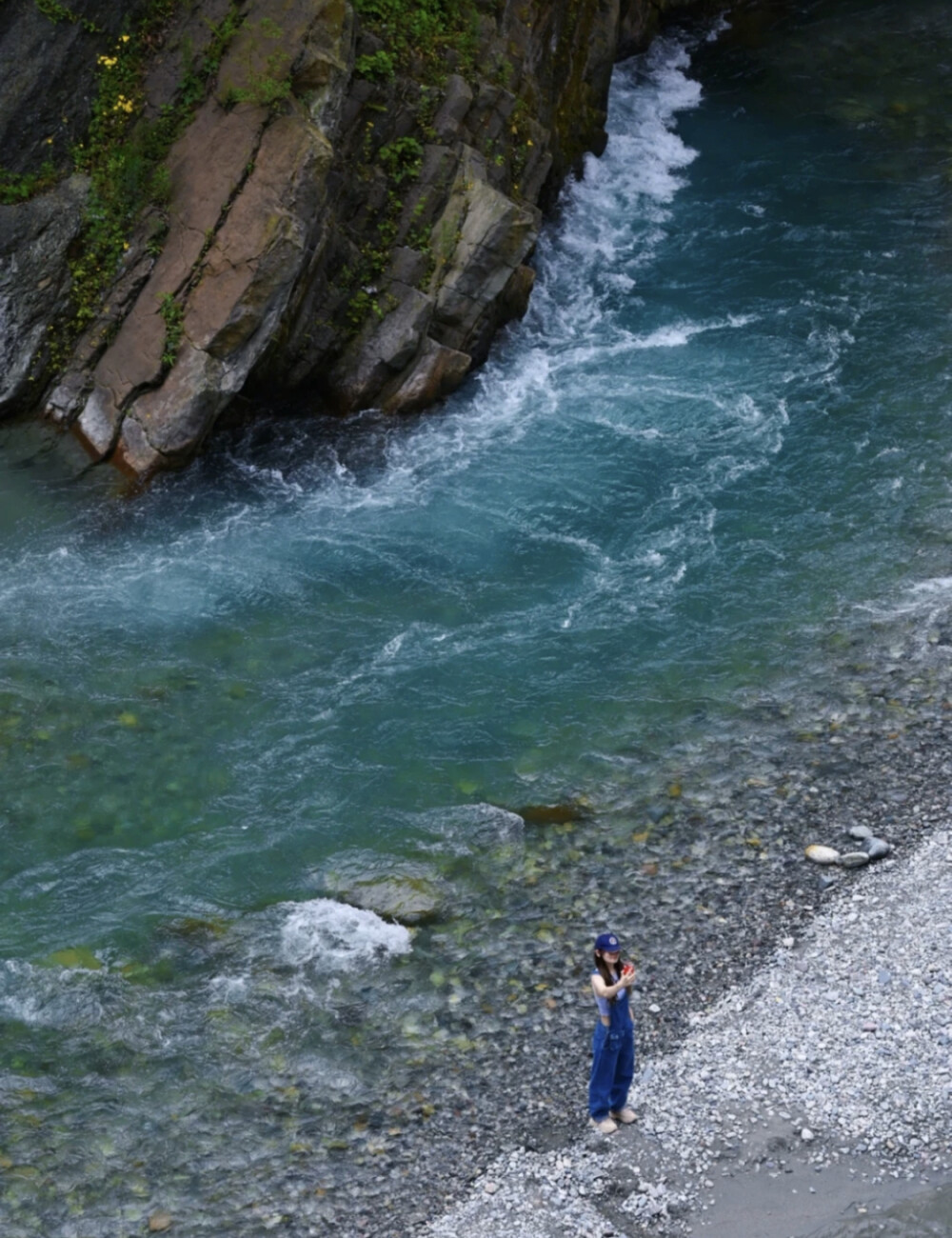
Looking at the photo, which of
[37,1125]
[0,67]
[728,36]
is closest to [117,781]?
[37,1125]

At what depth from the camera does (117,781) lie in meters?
18.0

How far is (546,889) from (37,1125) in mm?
5918

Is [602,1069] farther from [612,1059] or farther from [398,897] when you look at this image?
[398,897]

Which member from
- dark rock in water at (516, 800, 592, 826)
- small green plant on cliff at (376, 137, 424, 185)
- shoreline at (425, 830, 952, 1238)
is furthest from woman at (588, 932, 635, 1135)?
small green plant on cliff at (376, 137, 424, 185)

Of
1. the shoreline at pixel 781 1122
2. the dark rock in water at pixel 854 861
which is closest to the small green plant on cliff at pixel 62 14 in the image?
the dark rock in water at pixel 854 861

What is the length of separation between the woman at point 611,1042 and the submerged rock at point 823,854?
3.85 metres

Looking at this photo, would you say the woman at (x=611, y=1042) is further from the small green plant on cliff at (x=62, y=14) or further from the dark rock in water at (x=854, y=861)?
the small green plant on cliff at (x=62, y=14)

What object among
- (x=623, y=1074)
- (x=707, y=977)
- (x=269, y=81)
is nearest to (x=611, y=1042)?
(x=623, y=1074)

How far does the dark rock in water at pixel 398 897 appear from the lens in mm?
16188

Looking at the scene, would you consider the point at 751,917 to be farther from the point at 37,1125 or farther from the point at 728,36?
the point at 728,36

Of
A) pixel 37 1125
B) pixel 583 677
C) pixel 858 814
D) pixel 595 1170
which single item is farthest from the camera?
pixel 583 677

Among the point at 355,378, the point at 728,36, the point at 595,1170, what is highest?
the point at 728,36

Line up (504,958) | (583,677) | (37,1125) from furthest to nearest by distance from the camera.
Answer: (583,677) < (504,958) < (37,1125)

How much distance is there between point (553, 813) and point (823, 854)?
3.21m
